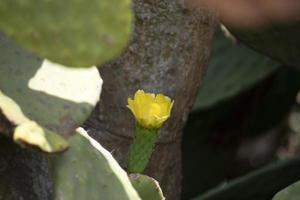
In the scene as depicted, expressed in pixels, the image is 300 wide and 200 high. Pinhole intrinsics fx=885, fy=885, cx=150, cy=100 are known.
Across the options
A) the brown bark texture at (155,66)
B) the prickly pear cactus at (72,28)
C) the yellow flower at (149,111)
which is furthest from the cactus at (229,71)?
the prickly pear cactus at (72,28)

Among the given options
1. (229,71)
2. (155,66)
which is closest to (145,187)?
(155,66)

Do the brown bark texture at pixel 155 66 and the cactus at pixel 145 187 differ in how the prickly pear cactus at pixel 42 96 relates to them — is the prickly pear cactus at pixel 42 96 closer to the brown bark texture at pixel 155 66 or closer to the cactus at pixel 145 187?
the cactus at pixel 145 187

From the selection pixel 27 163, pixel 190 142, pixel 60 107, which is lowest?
pixel 190 142

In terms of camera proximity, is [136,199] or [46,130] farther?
[136,199]

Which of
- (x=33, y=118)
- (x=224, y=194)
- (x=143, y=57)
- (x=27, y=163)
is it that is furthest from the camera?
(x=224, y=194)

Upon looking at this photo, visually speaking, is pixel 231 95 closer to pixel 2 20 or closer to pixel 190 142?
pixel 190 142

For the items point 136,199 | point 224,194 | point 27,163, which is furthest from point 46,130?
point 224,194

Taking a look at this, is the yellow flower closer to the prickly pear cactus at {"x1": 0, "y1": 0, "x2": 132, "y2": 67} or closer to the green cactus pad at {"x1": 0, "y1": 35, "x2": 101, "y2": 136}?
the green cactus pad at {"x1": 0, "y1": 35, "x2": 101, "y2": 136}

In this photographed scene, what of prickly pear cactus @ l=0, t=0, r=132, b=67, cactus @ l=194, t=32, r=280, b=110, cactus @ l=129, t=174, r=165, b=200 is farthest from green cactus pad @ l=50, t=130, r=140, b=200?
cactus @ l=194, t=32, r=280, b=110

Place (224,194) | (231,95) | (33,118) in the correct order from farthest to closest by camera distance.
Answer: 1. (231,95)
2. (224,194)
3. (33,118)
